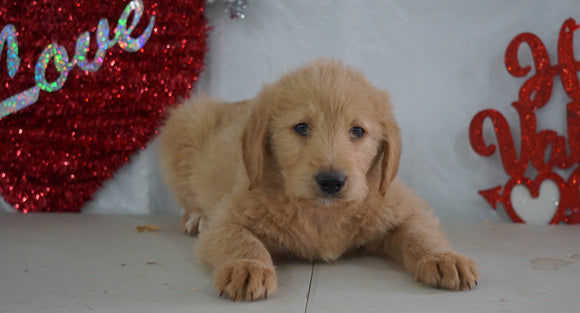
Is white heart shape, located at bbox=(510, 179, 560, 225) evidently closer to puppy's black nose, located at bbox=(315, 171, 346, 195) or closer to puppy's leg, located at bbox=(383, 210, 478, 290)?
puppy's leg, located at bbox=(383, 210, 478, 290)

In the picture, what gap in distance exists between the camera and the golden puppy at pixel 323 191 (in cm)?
259

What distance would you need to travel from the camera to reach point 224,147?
3754 mm

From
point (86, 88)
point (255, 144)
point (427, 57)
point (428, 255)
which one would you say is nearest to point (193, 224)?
point (255, 144)

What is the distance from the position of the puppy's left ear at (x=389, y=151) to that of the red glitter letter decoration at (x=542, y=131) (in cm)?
145

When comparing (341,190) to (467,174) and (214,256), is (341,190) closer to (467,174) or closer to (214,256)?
(214,256)

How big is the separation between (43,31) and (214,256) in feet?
7.63

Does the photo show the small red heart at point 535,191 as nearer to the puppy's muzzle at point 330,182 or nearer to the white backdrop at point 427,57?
the white backdrop at point 427,57

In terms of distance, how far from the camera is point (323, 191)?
2570 mm

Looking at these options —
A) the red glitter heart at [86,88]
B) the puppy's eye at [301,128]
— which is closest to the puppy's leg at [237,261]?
the puppy's eye at [301,128]

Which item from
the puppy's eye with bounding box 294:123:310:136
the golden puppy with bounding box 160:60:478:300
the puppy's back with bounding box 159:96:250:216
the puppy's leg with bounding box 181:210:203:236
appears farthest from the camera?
the puppy's back with bounding box 159:96:250:216

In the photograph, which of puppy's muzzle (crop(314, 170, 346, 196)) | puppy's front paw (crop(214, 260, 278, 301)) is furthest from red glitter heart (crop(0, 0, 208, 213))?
puppy's front paw (crop(214, 260, 278, 301))

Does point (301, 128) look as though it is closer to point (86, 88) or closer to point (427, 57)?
point (427, 57)

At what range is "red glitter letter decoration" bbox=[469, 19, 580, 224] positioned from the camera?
→ 3.99 metres

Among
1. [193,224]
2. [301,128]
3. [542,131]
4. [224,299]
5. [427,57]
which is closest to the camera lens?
[224,299]
